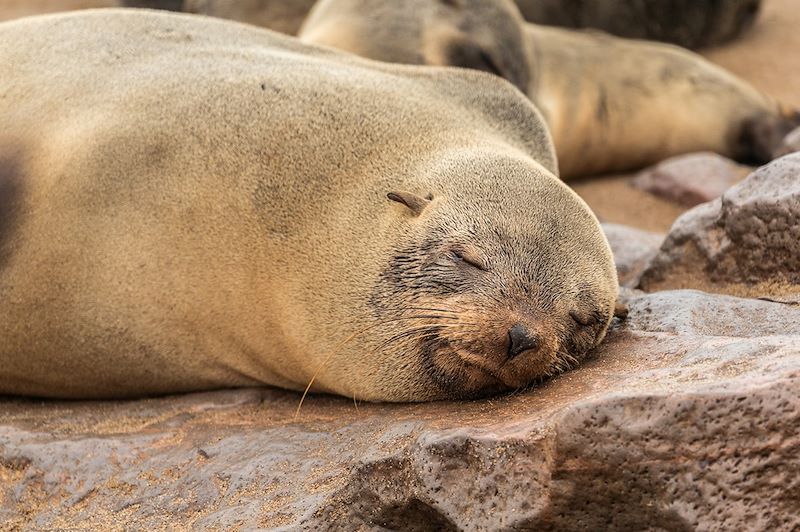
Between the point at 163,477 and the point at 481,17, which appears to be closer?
the point at 163,477

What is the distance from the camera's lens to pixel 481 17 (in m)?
7.55

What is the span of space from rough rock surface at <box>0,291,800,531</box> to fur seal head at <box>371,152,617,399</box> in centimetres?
9

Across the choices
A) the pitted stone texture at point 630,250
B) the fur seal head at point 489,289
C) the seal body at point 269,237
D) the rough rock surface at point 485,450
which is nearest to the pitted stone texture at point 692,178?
the pitted stone texture at point 630,250

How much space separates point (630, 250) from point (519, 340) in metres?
1.82

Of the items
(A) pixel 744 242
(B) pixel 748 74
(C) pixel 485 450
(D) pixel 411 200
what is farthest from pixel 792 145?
(B) pixel 748 74

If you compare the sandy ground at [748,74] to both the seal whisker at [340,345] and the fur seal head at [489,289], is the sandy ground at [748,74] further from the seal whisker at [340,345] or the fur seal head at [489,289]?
the seal whisker at [340,345]

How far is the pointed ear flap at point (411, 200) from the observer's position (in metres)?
3.58

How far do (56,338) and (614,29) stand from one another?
304 inches

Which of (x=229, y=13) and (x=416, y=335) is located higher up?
(x=416, y=335)

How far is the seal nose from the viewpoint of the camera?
3238 millimetres

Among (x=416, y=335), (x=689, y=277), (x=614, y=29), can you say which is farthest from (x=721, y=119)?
(x=416, y=335)

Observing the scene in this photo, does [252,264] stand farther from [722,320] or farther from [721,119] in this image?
[721,119]

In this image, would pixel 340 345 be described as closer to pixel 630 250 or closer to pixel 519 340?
pixel 519 340

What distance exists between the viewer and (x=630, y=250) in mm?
4938
